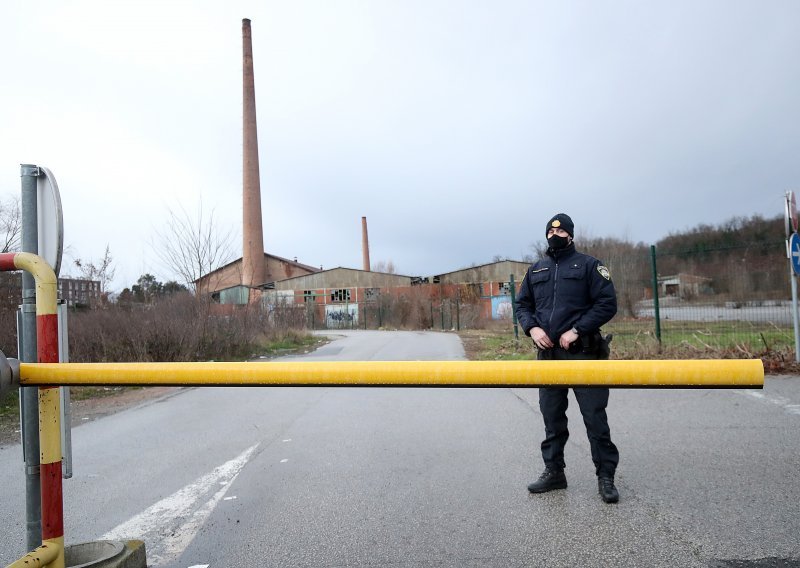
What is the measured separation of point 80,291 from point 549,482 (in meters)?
16.8

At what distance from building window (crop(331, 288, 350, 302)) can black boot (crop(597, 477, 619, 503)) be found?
4872cm

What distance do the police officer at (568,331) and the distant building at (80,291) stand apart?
1395 cm

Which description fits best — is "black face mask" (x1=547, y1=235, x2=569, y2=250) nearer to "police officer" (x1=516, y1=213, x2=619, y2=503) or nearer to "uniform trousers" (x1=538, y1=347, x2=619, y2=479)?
"police officer" (x1=516, y1=213, x2=619, y2=503)

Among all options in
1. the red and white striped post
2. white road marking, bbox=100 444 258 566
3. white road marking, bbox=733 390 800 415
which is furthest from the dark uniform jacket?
white road marking, bbox=733 390 800 415

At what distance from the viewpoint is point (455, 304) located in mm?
37875

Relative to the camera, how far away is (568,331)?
3691 mm

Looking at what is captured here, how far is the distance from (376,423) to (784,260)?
9099 mm

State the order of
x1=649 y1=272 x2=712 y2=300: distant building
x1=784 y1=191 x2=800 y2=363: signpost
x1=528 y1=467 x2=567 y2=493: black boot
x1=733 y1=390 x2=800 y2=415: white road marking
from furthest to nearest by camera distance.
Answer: x1=649 y1=272 x2=712 y2=300: distant building
x1=784 y1=191 x2=800 y2=363: signpost
x1=733 y1=390 x2=800 y2=415: white road marking
x1=528 y1=467 x2=567 y2=493: black boot

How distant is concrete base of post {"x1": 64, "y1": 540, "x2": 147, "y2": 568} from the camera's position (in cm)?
261

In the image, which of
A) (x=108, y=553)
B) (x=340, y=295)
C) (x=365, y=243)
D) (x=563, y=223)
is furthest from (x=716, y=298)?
(x=365, y=243)

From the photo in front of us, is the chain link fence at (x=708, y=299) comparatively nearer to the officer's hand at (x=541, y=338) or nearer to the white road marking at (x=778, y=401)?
the white road marking at (x=778, y=401)

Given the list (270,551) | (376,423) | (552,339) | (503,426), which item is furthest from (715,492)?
(376,423)

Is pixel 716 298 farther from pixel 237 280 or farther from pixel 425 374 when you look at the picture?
pixel 237 280

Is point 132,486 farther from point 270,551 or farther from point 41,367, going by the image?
point 41,367
